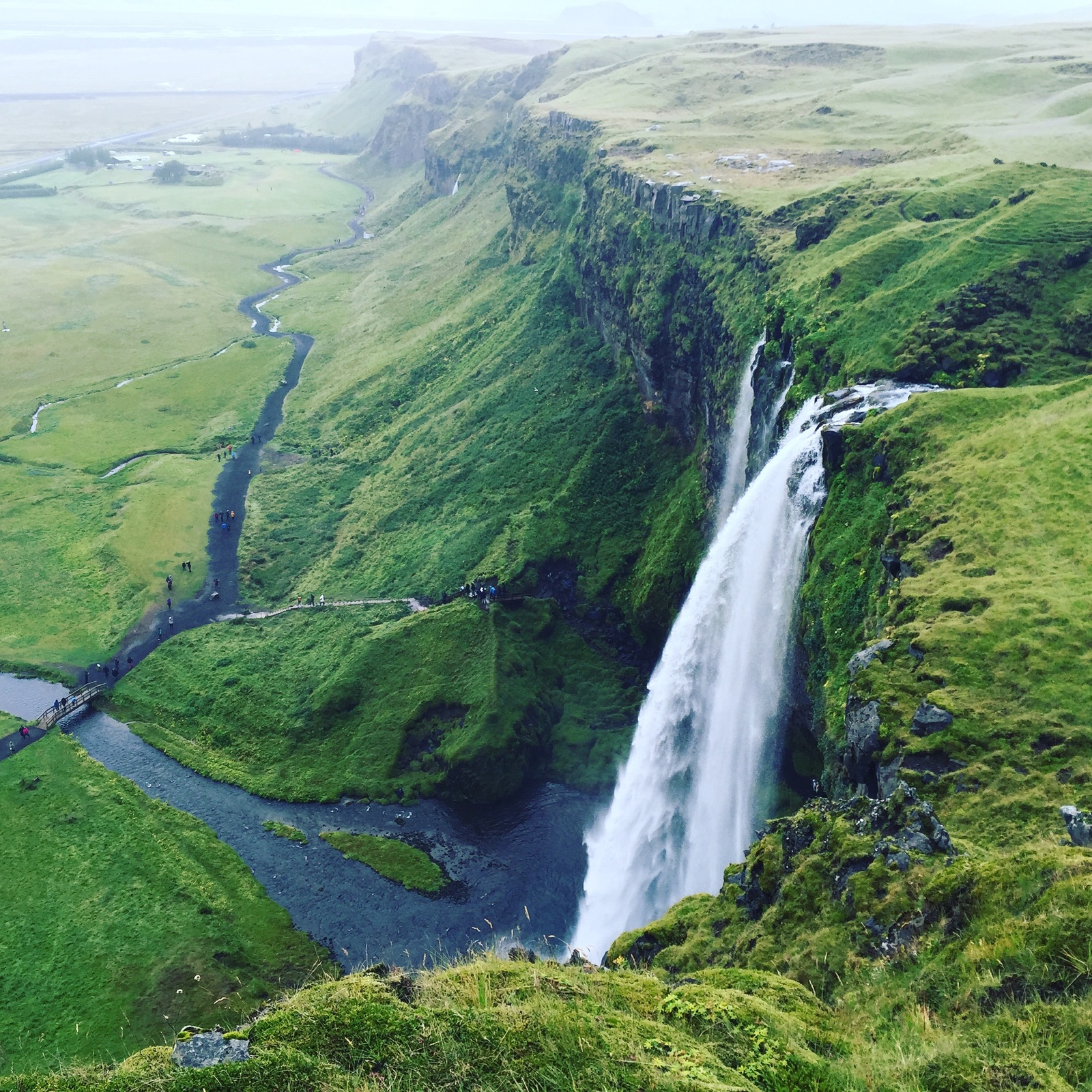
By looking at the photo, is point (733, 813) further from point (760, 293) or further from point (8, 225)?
point (8, 225)

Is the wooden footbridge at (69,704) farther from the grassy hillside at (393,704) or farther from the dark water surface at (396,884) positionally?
the dark water surface at (396,884)

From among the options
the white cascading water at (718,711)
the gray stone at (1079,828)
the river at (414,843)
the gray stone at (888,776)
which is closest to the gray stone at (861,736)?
the gray stone at (888,776)

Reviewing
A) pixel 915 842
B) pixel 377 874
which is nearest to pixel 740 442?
pixel 377 874

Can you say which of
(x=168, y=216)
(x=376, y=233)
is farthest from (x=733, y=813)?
(x=168, y=216)

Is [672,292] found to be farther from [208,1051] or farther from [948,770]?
[208,1051]

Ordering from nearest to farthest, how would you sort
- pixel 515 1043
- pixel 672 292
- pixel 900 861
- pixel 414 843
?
1. pixel 515 1043
2. pixel 900 861
3. pixel 414 843
4. pixel 672 292

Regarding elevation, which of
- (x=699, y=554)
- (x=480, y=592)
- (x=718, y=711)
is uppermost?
(x=718, y=711)

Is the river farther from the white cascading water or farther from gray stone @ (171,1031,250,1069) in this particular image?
gray stone @ (171,1031,250,1069)
